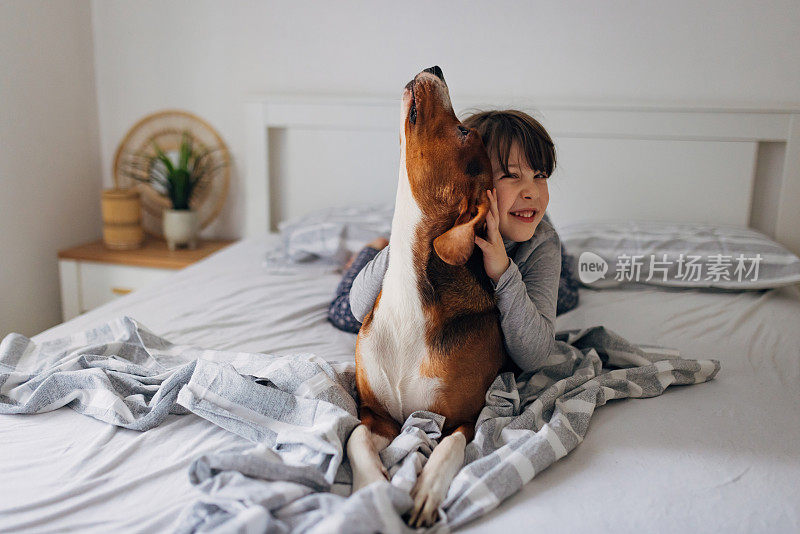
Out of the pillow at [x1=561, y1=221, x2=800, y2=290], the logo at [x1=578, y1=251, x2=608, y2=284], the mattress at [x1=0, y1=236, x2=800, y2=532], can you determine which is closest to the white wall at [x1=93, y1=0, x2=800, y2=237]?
the pillow at [x1=561, y1=221, x2=800, y2=290]

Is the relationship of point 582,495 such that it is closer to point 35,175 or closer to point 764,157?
point 764,157

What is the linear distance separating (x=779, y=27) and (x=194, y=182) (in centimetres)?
209

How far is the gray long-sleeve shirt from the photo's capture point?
3.59ft

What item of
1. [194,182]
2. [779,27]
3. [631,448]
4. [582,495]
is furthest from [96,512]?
[779,27]

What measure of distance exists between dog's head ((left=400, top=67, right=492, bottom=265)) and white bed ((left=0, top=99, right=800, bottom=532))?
39 centimetres

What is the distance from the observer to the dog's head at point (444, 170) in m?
0.99

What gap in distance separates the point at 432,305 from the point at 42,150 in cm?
206

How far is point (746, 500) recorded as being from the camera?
0.95m

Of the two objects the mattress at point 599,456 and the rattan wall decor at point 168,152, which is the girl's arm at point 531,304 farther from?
the rattan wall decor at point 168,152

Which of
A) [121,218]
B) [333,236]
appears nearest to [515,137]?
[333,236]

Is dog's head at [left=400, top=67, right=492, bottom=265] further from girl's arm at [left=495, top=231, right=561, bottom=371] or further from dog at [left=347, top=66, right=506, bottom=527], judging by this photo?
girl's arm at [left=495, top=231, right=561, bottom=371]

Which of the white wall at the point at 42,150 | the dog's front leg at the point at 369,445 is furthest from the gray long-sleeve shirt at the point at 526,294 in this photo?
the white wall at the point at 42,150

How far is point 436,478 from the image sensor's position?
929mm

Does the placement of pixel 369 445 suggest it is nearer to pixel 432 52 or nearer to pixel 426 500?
→ pixel 426 500
